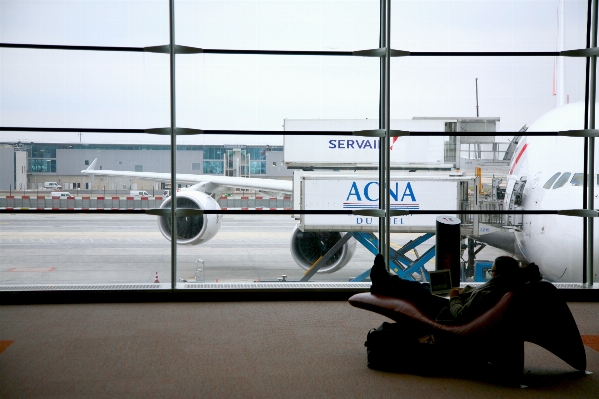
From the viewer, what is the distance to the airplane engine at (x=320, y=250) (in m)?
9.02

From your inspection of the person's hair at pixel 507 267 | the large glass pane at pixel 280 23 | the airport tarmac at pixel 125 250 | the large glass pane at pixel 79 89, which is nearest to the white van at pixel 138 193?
the airport tarmac at pixel 125 250

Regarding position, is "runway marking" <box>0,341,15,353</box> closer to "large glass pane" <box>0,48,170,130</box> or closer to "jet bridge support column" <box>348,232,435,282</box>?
"large glass pane" <box>0,48,170,130</box>

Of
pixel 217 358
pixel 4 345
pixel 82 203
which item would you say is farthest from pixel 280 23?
pixel 4 345

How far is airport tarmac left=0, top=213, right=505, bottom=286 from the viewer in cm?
610

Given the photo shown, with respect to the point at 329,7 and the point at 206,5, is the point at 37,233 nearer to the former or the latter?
the point at 206,5

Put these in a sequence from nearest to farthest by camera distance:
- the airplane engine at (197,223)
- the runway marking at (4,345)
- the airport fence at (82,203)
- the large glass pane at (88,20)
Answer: the runway marking at (4,345) < the airport fence at (82,203) < the large glass pane at (88,20) < the airplane engine at (197,223)

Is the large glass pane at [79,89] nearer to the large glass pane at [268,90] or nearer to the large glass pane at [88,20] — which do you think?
the large glass pane at [88,20]

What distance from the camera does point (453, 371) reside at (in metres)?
3.36

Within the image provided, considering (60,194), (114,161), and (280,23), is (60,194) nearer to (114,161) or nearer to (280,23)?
(114,161)

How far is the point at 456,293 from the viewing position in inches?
133

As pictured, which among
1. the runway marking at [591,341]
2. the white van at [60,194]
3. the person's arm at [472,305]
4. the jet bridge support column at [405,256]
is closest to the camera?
the person's arm at [472,305]

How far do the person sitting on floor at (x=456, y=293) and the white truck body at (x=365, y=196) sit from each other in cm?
360

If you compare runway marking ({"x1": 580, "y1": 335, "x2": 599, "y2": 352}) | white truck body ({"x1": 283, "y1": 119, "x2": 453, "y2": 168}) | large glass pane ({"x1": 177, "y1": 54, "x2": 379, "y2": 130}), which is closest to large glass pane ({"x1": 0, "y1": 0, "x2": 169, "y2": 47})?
large glass pane ({"x1": 177, "y1": 54, "x2": 379, "y2": 130})

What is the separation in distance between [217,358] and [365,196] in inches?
156
